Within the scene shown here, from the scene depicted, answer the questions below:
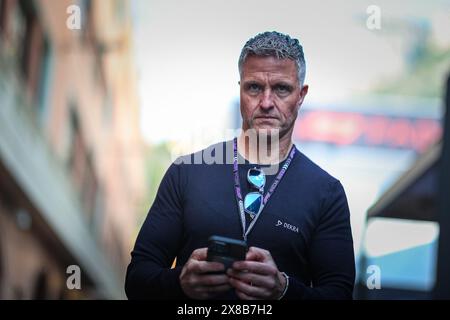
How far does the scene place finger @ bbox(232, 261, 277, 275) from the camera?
2821 millimetres

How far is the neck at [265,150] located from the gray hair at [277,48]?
24 centimetres

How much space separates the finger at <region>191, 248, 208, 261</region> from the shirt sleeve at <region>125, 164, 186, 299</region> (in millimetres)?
214

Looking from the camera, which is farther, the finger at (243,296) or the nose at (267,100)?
the nose at (267,100)

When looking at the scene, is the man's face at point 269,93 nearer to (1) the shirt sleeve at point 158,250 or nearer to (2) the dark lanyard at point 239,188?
(2) the dark lanyard at point 239,188

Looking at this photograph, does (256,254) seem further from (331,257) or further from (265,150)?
(265,150)

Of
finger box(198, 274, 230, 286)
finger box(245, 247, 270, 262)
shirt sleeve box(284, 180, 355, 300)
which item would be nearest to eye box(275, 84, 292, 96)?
shirt sleeve box(284, 180, 355, 300)

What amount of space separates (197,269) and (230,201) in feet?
1.14

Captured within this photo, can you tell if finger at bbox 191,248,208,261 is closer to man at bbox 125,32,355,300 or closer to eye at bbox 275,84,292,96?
man at bbox 125,32,355,300

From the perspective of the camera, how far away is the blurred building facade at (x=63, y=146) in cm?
1424

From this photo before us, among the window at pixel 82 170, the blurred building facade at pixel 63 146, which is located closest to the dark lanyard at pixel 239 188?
the blurred building facade at pixel 63 146

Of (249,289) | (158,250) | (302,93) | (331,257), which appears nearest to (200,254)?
(249,289)

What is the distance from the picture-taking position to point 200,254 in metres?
2.88
